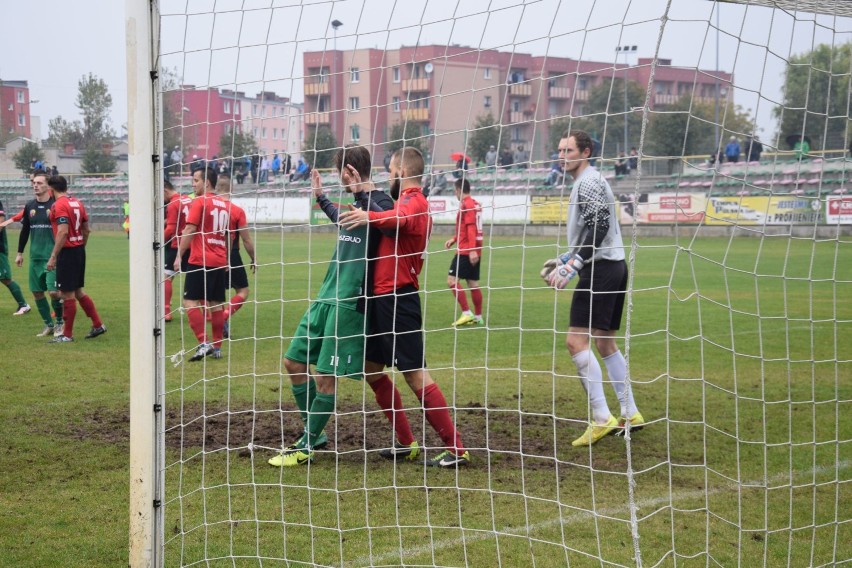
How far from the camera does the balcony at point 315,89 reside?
4.35 m

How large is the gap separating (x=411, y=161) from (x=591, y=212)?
1182 millimetres

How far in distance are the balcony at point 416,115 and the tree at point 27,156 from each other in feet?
97.3

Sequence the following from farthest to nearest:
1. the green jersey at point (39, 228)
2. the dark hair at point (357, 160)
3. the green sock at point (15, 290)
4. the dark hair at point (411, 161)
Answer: the green sock at point (15, 290) < the green jersey at point (39, 228) < the dark hair at point (411, 161) < the dark hair at point (357, 160)

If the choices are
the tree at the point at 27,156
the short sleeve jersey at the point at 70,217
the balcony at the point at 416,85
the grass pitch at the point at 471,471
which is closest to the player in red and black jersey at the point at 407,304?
the grass pitch at the point at 471,471

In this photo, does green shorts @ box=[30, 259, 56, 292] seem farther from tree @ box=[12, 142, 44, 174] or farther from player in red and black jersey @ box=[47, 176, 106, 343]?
tree @ box=[12, 142, 44, 174]

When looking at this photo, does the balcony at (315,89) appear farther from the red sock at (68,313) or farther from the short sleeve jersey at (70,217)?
the red sock at (68,313)

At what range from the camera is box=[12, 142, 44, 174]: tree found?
32322mm

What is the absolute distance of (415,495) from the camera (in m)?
5.02

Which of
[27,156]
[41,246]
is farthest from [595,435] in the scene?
[27,156]

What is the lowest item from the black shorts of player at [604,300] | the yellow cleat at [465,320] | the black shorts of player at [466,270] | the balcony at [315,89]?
the yellow cleat at [465,320]

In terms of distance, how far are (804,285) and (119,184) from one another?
26.8 meters

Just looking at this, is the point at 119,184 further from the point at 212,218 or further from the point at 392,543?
the point at 392,543

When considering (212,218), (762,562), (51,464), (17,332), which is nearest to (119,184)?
(17,332)

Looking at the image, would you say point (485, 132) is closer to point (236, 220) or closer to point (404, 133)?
point (404, 133)
